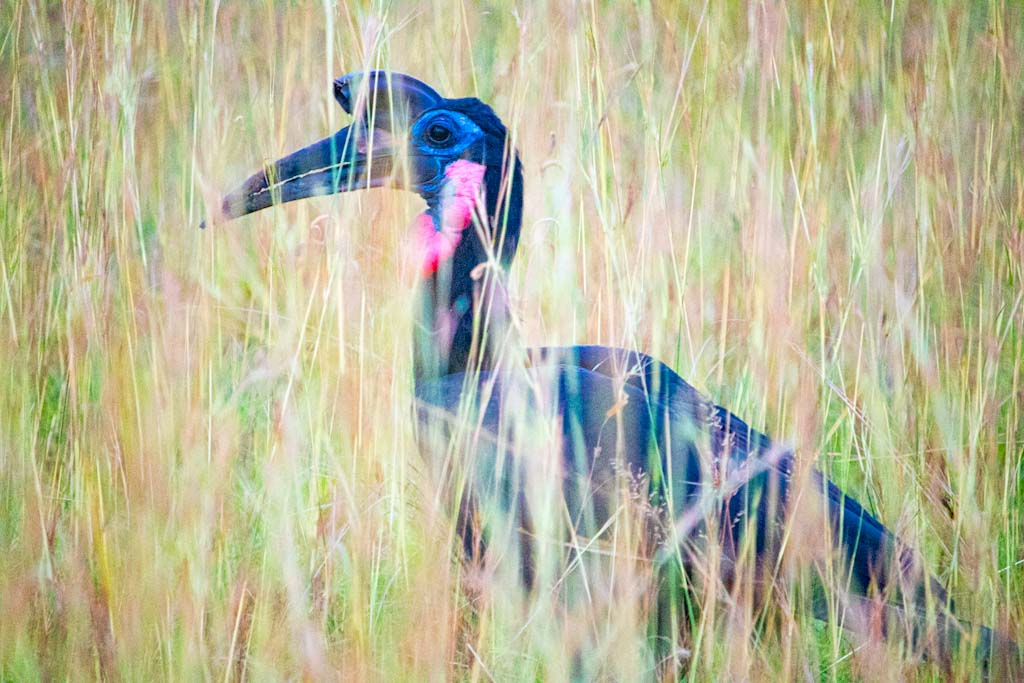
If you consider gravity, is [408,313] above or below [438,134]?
below

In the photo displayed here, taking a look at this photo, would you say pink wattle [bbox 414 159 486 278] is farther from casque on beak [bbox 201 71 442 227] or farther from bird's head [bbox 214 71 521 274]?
casque on beak [bbox 201 71 442 227]

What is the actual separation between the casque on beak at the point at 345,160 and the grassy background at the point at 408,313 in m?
0.07

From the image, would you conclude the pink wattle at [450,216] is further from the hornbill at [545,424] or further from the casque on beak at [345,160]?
the casque on beak at [345,160]

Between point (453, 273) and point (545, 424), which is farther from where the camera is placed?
point (453, 273)

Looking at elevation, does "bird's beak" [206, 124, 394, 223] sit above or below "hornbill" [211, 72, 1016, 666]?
above

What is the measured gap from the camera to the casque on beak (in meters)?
1.47

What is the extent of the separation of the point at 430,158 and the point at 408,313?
1.01 ft

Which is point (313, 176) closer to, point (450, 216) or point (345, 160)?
point (345, 160)

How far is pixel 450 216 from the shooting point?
1559 millimetres

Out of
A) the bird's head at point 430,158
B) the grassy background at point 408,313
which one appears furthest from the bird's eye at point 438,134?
the grassy background at point 408,313

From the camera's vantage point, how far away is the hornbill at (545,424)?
49.4 inches

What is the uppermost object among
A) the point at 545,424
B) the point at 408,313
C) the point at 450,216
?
the point at 450,216

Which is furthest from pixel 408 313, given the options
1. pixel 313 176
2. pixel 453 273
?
pixel 313 176

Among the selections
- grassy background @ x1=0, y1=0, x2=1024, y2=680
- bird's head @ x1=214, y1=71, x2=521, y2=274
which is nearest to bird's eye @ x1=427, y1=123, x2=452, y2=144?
bird's head @ x1=214, y1=71, x2=521, y2=274
